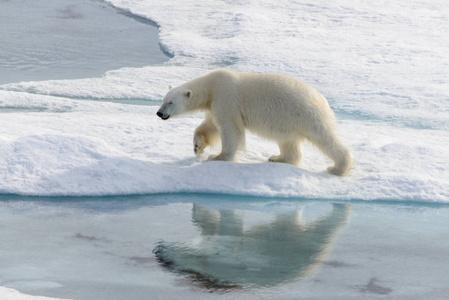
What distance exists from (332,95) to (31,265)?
4.89 metres

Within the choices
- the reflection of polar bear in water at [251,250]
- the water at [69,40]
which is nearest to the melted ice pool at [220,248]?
the reflection of polar bear in water at [251,250]

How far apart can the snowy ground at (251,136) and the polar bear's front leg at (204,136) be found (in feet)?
0.38

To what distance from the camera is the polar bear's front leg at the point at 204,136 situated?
5004mm

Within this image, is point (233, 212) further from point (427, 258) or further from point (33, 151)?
point (33, 151)

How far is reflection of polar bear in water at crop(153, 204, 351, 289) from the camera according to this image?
3.23 meters

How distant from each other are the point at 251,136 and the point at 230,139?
117 cm

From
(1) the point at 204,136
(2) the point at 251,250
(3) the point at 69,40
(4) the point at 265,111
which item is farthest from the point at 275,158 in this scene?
(3) the point at 69,40

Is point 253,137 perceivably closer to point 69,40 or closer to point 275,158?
point 275,158

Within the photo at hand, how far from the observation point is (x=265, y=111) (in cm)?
478

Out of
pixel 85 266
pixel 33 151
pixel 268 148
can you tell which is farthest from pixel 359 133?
pixel 85 266

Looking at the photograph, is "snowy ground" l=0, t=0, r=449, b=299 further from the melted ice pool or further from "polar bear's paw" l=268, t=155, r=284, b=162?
the melted ice pool

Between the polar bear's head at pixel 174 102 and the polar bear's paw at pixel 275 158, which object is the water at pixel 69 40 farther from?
the polar bear's paw at pixel 275 158

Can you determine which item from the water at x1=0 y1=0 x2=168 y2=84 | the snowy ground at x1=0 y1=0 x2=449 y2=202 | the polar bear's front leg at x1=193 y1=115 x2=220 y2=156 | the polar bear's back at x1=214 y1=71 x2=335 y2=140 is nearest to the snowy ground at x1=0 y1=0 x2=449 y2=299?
the snowy ground at x1=0 y1=0 x2=449 y2=202

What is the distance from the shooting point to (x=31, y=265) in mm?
3254
